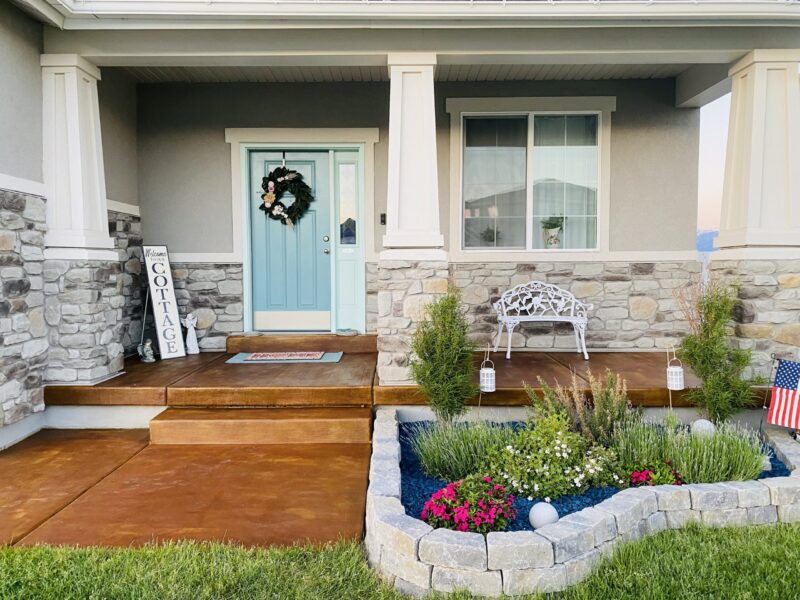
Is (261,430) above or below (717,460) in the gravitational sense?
below

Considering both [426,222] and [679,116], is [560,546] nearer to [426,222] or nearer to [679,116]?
[426,222]

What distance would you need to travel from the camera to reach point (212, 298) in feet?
19.2

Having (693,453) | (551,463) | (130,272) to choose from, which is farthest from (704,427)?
(130,272)

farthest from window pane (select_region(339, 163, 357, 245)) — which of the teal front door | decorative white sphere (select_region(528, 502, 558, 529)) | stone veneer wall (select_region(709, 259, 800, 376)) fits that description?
decorative white sphere (select_region(528, 502, 558, 529))

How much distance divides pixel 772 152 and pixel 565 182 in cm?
198

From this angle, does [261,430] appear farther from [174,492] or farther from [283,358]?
[283,358]

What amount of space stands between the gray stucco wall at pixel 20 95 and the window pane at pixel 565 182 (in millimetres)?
4545

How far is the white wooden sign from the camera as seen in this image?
549 centimetres

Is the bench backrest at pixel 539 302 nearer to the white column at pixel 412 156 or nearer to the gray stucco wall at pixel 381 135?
the gray stucco wall at pixel 381 135

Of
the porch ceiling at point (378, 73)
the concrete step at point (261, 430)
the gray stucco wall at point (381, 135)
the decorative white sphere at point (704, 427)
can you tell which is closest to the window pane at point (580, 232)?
the gray stucco wall at point (381, 135)

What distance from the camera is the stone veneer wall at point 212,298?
230 inches

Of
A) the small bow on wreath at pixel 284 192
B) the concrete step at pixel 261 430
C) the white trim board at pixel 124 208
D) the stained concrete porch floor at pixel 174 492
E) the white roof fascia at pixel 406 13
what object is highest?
the white roof fascia at pixel 406 13

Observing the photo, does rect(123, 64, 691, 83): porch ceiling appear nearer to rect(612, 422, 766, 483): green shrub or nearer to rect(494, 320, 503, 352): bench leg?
rect(494, 320, 503, 352): bench leg

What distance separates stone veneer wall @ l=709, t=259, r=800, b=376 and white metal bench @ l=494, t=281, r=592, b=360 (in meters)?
1.48
